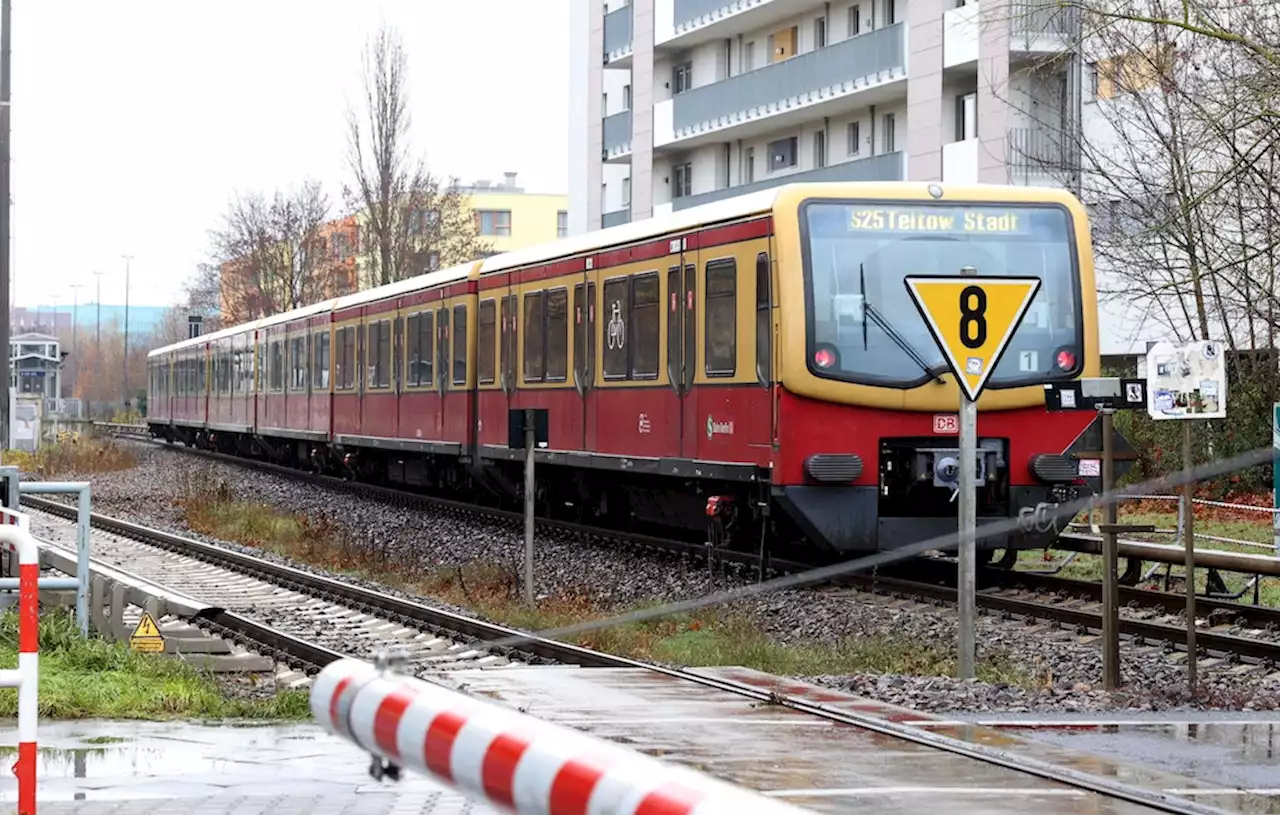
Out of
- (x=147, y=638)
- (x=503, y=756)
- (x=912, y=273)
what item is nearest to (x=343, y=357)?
(x=912, y=273)

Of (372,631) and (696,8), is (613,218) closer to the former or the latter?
(696,8)

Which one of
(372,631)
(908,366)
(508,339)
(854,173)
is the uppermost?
(854,173)

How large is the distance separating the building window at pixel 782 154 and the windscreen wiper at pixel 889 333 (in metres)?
32.4

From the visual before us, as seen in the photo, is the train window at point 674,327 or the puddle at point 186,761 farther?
the train window at point 674,327

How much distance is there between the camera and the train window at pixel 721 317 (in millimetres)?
17891

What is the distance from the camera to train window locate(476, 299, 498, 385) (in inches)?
1014

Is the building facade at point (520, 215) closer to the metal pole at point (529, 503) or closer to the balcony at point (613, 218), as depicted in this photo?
the balcony at point (613, 218)

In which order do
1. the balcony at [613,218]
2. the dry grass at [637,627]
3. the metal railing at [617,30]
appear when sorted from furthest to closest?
1. the balcony at [613,218]
2. the metal railing at [617,30]
3. the dry grass at [637,627]

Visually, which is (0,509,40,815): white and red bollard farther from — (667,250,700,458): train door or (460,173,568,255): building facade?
(460,173,568,255): building facade

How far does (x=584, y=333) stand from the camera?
72.0 feet

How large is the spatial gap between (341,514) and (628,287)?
10894 millimetres

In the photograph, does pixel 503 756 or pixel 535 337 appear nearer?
pixel 503 756

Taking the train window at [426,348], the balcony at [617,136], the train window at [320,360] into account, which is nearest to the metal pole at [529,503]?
the train window at [426,348]

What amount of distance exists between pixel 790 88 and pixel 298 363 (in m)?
13.2
